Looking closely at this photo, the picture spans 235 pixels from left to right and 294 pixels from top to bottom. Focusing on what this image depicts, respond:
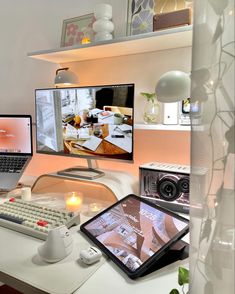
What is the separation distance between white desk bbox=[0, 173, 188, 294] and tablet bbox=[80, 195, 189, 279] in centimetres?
3

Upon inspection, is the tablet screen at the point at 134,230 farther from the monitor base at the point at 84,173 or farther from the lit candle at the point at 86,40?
the lit candle at the point at 86,40

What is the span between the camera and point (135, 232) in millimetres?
801

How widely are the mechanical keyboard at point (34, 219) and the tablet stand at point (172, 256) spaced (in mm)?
349

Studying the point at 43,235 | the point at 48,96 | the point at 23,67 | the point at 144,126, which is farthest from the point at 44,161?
the point at 43,235

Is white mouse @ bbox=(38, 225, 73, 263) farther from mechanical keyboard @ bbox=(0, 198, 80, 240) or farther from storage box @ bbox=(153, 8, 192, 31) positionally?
storage box @ bbox=(153, 8, 192, 31)

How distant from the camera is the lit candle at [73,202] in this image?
1.10 metres

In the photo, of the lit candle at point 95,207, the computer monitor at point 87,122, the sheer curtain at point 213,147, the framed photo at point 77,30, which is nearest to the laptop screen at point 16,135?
the computer monitor at point 87,122

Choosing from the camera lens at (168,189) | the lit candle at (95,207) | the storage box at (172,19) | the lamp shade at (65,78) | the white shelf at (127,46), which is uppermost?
the storage box at (172,19)

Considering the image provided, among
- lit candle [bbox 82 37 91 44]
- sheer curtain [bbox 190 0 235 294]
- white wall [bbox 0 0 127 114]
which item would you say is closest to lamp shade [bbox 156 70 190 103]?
sheer curtain [bbox 190 0 235 294]

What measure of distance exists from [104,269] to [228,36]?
0.61m

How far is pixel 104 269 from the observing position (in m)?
0.68

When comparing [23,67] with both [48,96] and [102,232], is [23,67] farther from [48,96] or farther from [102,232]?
[102,232]

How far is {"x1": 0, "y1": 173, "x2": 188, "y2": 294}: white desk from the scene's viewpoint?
0.61 m

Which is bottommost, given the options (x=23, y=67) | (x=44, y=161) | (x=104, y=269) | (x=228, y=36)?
(x=104, y=269)
